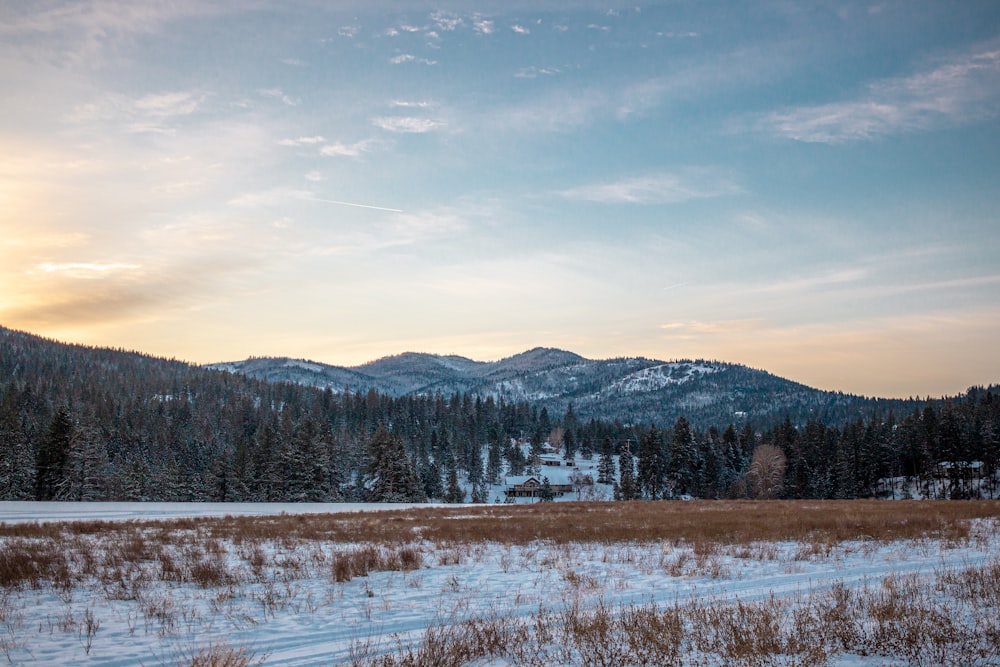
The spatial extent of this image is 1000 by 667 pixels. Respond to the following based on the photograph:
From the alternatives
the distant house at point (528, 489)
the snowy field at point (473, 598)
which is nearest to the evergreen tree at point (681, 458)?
the distant house at point (528, 489)

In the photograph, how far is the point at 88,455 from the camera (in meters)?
62.0

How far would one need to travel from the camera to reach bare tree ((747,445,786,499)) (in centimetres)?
7806

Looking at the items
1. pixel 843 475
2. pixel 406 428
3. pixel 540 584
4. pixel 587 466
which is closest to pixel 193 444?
pixel 406 428

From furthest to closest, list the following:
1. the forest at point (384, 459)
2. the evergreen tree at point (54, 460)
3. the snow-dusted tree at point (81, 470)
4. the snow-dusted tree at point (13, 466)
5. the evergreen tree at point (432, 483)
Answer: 1. the evergreen tree at point (432, 483)
2. the forest at point (384, 459)
3. the snow-dusted tree at point (81, 470)
4. the evergreen tree at point (54, 460)
5. the snow-dusted tree at point (13, 466)

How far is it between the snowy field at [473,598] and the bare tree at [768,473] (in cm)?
6430

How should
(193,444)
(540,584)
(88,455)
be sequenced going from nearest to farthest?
(540,584), (88,455), (193,444)

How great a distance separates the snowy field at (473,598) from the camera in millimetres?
7051

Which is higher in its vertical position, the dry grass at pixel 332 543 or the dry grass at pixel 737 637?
the dry grass at pixel 737 637

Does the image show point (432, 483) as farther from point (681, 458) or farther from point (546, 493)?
point (681, 458)

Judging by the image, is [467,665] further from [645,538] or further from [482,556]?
[645,538]

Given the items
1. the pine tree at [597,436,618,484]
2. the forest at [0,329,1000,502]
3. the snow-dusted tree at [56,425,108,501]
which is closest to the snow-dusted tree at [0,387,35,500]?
the forest at [0,329,1000,502]

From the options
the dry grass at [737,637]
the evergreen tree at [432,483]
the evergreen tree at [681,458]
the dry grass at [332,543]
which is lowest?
the evergreen tree at [432,483]

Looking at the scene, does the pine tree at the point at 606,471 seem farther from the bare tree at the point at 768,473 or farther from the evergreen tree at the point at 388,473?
the evergreen tree at the point at 388,473

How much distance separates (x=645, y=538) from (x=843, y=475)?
74.2 meters
